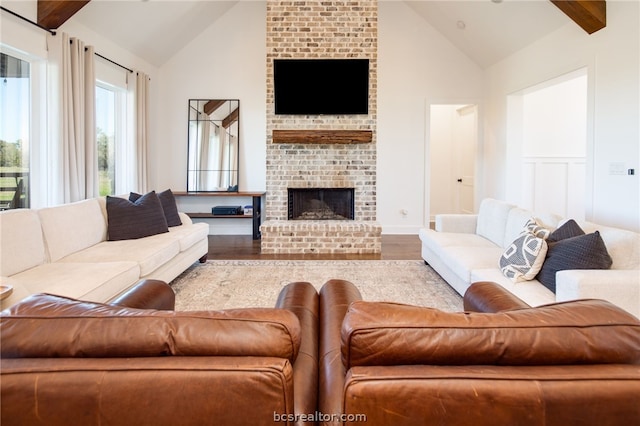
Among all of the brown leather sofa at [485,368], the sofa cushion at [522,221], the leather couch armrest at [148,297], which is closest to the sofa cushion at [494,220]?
the sofa cushion at [522,221]

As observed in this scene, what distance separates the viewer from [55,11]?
11.5 feet

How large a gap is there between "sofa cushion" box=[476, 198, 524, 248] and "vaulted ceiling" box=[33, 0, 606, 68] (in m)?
1.91

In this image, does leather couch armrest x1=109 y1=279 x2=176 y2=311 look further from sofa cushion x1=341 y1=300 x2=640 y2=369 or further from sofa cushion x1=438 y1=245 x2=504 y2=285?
sofa cushion x1=438 y1=245 x2=504 y2=285

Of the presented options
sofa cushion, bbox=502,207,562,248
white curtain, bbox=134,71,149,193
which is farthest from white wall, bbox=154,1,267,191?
sofa cushion, bbox=502,207,562,248

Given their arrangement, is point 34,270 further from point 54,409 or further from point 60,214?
point 54,409

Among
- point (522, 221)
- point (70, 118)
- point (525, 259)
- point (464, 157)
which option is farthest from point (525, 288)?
point (464, 157)

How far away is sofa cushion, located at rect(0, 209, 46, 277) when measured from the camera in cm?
250

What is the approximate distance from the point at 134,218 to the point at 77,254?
2.37ft

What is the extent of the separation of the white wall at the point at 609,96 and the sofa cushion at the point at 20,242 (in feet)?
15.7

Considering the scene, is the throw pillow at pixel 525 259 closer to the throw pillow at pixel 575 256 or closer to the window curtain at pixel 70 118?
the throw pillow at pixel 575 256

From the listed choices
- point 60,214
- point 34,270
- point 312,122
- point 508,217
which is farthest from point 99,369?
point 312,122

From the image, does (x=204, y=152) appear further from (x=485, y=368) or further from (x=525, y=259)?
(x=485, y=368)

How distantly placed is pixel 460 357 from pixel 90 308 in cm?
89

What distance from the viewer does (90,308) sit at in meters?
0.97
